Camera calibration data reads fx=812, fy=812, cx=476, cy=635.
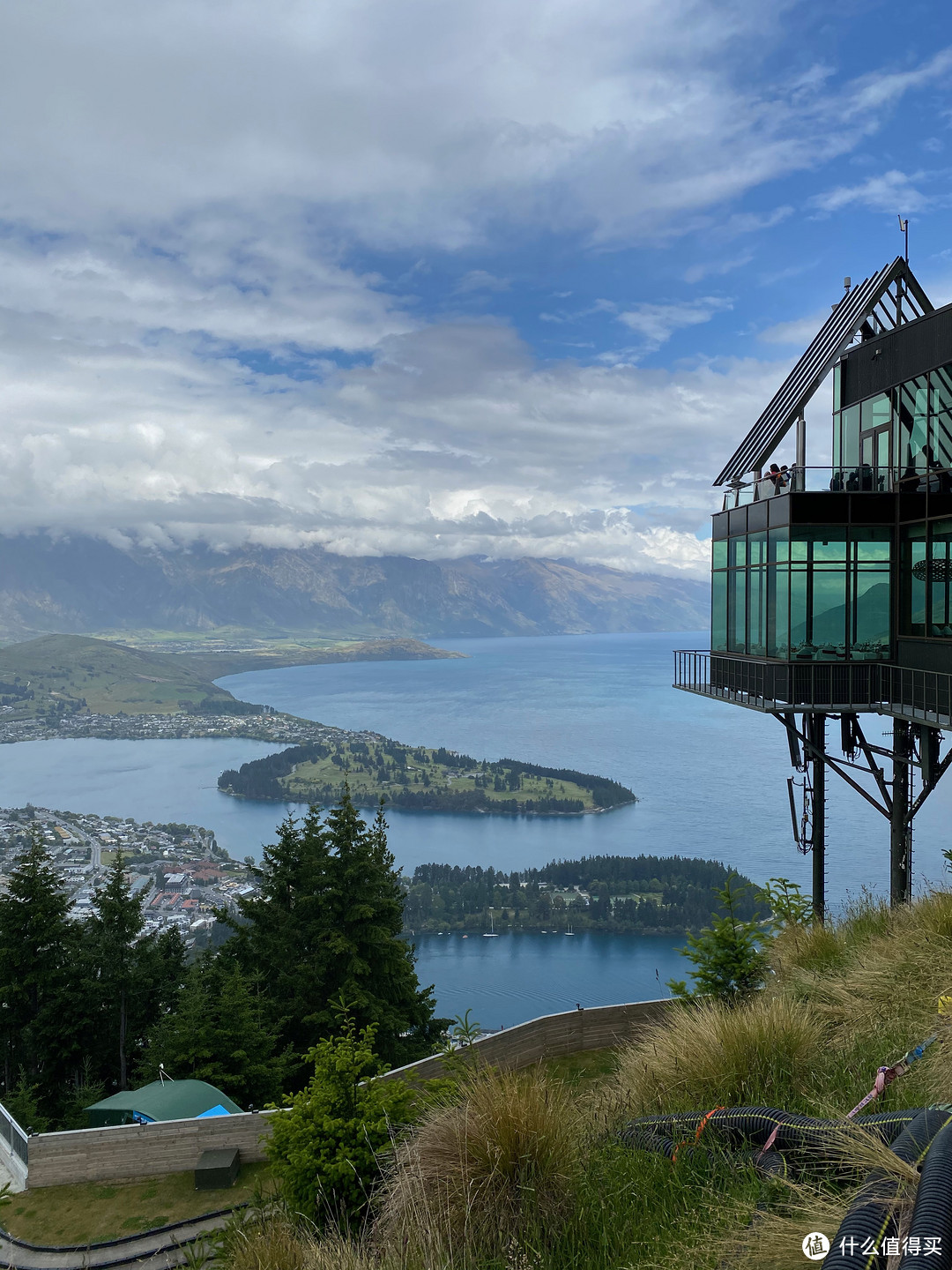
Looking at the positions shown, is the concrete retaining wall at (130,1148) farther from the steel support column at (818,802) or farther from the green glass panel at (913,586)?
the green glass panel at (913,586)

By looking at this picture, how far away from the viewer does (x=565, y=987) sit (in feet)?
211

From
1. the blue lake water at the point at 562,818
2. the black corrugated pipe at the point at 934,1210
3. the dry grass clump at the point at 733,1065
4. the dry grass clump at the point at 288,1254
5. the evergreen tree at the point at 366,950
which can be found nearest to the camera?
the black corrugated pipe at the point at 934,1210

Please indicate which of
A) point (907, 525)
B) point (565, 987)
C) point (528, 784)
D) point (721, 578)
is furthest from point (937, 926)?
point (528, 784)

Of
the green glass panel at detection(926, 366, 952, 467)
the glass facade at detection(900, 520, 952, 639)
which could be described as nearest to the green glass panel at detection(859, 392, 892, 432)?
the green glass panel at detection(926, 366, 952, 467)

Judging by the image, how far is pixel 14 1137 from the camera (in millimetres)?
8883

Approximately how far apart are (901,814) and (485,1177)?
1111 centimetres

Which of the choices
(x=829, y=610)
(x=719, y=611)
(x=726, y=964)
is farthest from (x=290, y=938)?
(x=829, y=610)

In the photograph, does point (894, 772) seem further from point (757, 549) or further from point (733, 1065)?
point (733, 1065)

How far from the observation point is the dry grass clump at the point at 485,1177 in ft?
12.5

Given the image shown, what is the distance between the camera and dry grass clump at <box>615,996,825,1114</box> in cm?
507

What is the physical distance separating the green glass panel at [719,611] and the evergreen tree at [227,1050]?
11159 mm

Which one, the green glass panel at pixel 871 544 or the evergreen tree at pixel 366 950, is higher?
the green glass panel at pixel 871 544

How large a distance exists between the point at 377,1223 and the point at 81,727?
8283 inches

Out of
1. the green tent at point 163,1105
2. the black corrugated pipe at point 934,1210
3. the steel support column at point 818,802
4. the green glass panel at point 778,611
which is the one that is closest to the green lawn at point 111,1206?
the green tent at point 163,1105
